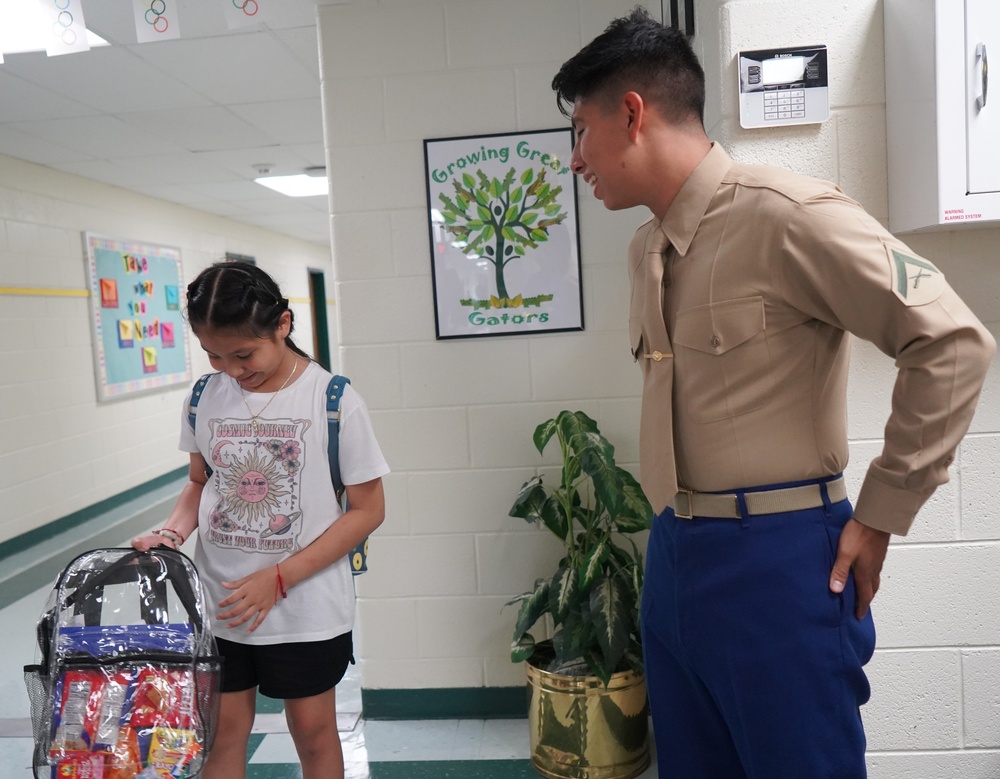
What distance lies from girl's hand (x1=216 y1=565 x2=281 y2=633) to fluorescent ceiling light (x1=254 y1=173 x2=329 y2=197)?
16.9 ft

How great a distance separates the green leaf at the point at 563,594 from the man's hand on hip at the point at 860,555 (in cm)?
121

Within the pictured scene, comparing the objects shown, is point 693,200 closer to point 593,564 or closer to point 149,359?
point 593,564

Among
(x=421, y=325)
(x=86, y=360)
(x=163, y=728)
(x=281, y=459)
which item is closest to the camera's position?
(x=163, y=728)

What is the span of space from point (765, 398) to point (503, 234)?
155 cm

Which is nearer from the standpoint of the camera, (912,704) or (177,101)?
(912,704)

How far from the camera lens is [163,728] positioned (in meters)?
1.33

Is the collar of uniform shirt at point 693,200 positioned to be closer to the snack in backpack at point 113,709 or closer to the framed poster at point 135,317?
the snack in backpack at point 113,709

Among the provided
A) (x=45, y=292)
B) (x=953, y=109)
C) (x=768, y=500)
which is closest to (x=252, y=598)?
(x=768, y=500)

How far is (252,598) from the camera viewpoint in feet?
4.91

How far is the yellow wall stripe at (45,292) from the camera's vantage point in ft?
16.2

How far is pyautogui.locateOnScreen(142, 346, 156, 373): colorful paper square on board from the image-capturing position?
21.8 feet

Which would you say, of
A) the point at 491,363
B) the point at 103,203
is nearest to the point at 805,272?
the point at 491,363

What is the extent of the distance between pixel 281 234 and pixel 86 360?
4883 millimetres

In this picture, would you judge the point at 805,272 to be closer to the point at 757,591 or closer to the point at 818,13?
the point at 757,591
